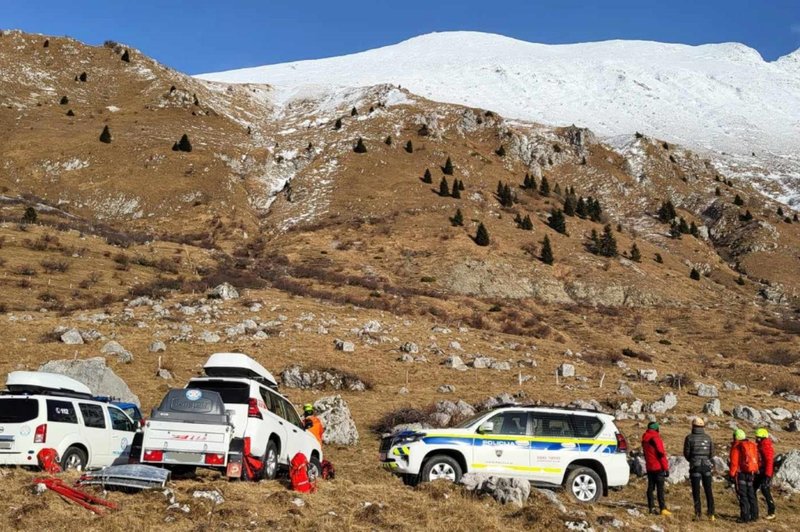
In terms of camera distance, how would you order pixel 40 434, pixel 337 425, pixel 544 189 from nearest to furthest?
pixel 40 434 < pixel 337 425 < pixel 544 189

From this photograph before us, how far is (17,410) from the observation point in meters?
13.2

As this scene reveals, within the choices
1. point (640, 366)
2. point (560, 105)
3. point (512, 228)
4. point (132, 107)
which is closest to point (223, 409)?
point (640, 366)

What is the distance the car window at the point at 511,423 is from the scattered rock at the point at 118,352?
61.5 ft

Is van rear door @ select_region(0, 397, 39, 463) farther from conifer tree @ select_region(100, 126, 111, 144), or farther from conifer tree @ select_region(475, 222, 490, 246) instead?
conifer tree @ select_region(100, 126, 111, 144)

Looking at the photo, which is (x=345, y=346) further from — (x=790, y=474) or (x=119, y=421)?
(x=790, y=474)

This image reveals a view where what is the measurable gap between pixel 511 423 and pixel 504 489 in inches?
98.7

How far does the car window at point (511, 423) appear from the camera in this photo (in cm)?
1409

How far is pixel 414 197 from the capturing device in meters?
88.1

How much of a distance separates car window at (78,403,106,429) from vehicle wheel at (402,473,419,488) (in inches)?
288

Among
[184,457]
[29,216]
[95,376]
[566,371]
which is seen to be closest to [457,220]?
[29,216]

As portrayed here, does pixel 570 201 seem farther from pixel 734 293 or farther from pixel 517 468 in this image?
pixel 517 468

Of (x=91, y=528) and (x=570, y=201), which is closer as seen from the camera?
(x=91, y=528)

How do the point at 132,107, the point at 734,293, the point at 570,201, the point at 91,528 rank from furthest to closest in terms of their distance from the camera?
the point at 132,107 → the point at 570,201 → the point at 734,293 → the point at 91,528

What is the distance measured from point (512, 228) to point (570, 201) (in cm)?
1944
